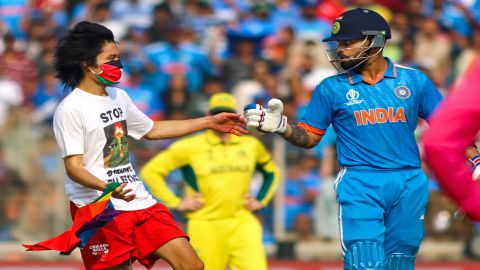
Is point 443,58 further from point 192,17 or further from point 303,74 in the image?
point 192,17

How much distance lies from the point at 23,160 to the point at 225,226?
149 inches

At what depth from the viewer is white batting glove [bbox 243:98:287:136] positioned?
6630 mm

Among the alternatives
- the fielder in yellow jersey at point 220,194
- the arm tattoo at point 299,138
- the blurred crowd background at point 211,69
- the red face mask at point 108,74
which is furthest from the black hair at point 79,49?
the blurred crowd background at point 211,69

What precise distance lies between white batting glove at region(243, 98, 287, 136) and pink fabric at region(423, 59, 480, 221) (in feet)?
11.0

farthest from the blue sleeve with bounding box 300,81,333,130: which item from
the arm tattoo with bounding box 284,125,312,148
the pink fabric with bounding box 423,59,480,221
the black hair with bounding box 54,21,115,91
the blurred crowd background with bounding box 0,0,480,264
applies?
the blurred crowd background with bounding box 0,0,480,264

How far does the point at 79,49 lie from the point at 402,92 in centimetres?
232

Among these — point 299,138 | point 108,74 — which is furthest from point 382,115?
point 108,74

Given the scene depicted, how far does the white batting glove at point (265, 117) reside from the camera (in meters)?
6.63

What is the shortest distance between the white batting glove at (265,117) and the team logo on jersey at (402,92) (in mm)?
876

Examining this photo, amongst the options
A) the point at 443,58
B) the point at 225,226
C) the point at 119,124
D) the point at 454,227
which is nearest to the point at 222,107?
the point at 225,226

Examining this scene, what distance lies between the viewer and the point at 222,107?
32.6 feet

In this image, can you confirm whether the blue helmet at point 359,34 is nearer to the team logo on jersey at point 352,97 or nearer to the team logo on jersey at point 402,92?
the team logo on jersey at point 352,97

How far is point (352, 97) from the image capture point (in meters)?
6.98

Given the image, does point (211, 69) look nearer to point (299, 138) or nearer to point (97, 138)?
point (97, 138)
